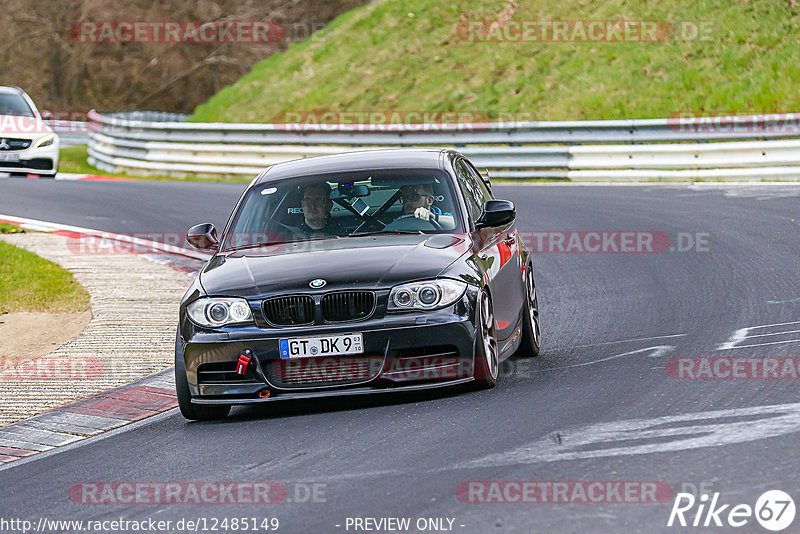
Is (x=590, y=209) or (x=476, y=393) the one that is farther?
(x=590, y=209)

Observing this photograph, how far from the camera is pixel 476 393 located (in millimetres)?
7695

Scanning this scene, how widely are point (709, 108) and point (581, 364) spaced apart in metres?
18.9

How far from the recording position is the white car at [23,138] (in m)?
24.0

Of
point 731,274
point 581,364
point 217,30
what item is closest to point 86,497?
point 581,364

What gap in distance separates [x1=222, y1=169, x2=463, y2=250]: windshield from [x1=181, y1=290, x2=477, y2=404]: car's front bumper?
119 centimetres

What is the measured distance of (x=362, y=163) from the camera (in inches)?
356

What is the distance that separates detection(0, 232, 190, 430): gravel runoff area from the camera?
348 inches

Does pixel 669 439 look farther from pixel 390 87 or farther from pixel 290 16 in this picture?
pixel 290 16

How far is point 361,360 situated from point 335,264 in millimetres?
667
